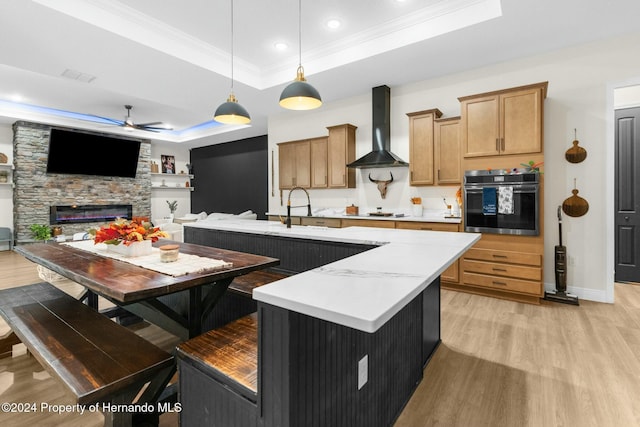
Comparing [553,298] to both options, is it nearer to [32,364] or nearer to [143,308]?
[143,308]

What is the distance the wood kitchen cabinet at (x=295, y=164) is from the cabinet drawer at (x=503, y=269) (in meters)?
3.12

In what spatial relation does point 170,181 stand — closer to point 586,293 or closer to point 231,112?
point 231,112

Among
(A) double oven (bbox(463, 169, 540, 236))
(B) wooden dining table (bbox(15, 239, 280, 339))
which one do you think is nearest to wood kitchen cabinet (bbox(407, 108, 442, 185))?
(A) double oven (bbox(463, 169, 540, 236))

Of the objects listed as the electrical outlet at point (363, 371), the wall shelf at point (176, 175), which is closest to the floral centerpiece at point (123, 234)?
the electrical outlet at point (363, 371)

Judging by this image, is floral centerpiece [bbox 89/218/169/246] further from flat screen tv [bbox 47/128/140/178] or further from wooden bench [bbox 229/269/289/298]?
flat screen tv [bbox 47/128/140/178]

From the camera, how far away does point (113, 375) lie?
1.29 meters

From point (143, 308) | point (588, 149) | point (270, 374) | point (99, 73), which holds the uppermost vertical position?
point (99, 73)

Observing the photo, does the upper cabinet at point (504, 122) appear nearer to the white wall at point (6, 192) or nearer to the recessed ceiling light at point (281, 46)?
the recessed ceiling light at point (281, 46)

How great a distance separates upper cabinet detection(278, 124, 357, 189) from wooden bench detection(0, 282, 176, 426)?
4.05m

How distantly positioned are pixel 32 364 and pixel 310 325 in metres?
2.56

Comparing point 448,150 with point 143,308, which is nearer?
point 143,308

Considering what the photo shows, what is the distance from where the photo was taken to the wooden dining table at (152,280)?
1.49 meters

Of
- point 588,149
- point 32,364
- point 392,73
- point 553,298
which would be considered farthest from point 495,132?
point 32,364

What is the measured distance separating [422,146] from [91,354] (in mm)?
4259
